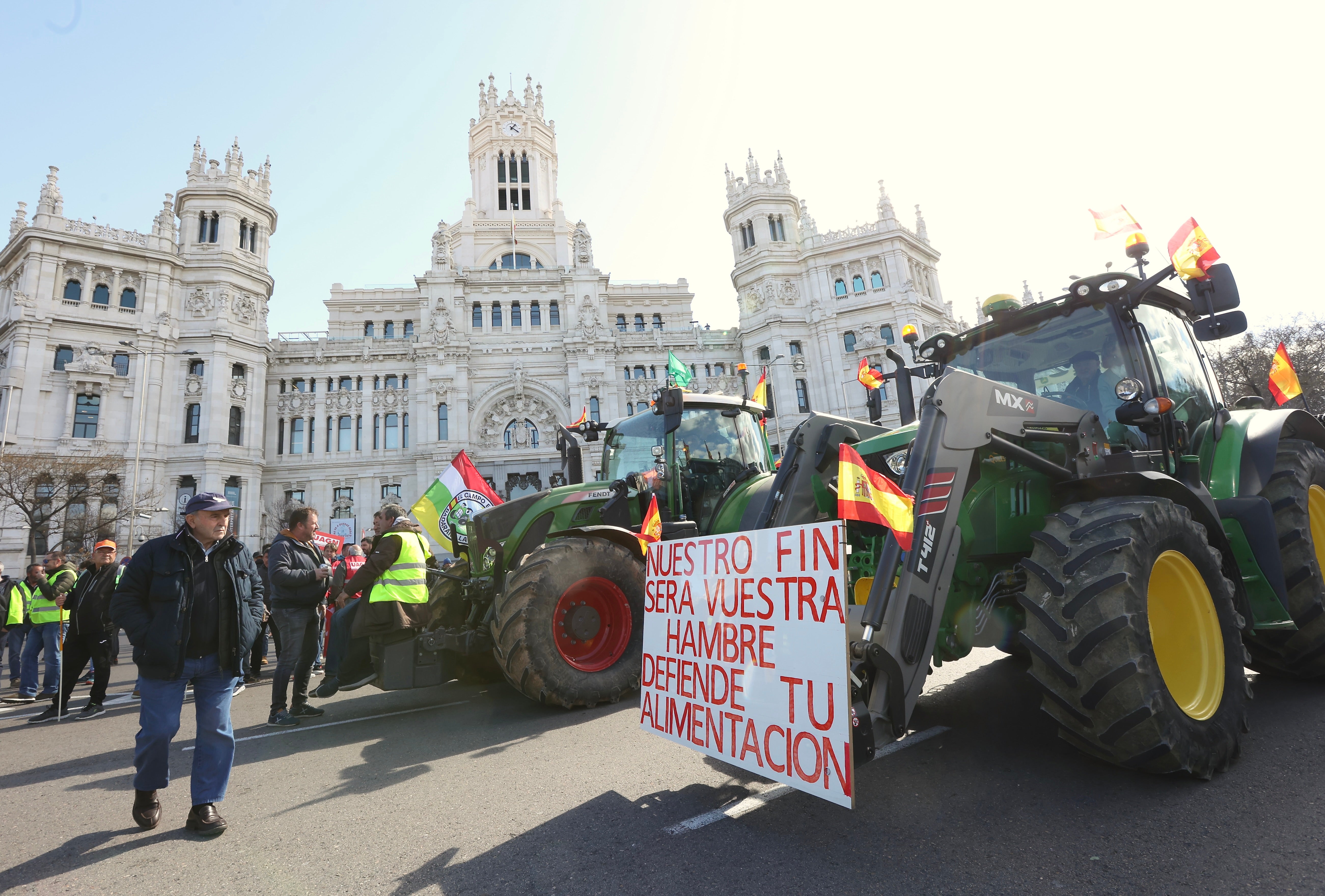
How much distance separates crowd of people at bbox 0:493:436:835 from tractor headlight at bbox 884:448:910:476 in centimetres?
445

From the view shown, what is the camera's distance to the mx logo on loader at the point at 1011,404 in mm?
3643

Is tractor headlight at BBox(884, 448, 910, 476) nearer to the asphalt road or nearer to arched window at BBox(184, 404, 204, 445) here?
the asphalt road

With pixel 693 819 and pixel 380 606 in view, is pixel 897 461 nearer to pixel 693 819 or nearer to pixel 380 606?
pixel 693 819

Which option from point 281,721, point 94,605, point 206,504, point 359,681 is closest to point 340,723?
point 281,721

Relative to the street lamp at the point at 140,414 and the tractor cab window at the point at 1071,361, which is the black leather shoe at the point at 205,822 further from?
the street lamp at the point at 140,414

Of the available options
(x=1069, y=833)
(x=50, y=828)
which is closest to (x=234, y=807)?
(x=50, y=828)

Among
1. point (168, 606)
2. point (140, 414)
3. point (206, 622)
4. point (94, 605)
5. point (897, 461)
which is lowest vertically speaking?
point (206, 622)

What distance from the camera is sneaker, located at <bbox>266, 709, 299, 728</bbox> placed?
6.59 metres

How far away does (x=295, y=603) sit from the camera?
6793 millimetres

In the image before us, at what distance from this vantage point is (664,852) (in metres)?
2.94

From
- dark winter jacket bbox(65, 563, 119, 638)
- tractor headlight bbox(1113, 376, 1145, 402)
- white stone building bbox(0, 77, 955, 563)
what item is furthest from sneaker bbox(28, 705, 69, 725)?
white stone building bbox(0, 77, 955, 563)

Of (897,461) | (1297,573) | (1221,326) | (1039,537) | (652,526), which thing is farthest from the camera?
(1221,326)

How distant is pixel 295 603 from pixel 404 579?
1.68 m

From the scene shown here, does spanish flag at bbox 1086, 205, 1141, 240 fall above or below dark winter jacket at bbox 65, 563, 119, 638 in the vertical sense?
above
